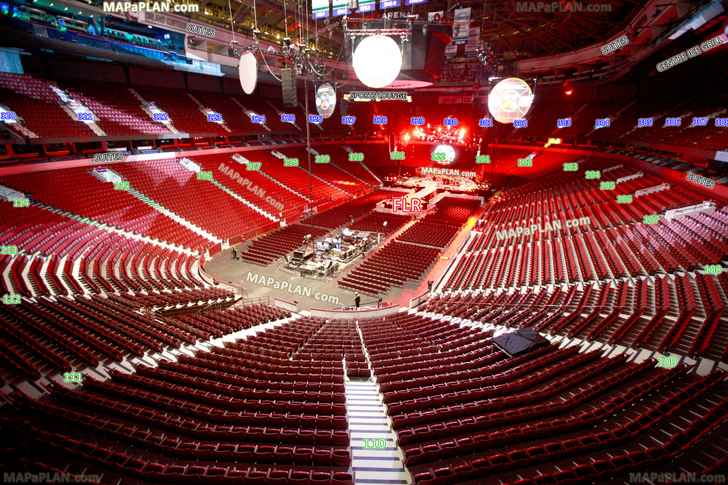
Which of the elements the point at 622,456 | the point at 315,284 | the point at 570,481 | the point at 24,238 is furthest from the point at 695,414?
the point at 24,238

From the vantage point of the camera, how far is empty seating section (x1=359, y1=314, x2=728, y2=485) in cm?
567

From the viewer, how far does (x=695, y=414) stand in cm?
678

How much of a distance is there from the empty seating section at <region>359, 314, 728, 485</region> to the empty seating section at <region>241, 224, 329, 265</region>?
43.8 ft

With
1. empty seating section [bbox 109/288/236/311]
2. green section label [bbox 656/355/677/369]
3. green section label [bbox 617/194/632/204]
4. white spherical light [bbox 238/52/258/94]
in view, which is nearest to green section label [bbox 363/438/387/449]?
green section label [bbox 656/355/677/369]

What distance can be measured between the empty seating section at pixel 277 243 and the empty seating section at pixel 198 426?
12383 millimetres

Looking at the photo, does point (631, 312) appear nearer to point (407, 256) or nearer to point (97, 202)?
point (407, 256)

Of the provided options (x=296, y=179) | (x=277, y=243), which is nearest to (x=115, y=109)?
(x=296, y=179)

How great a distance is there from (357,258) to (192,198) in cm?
1298

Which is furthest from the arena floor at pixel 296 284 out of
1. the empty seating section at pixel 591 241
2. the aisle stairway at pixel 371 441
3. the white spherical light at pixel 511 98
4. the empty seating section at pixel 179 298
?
the white spherical light at pixel 511 98

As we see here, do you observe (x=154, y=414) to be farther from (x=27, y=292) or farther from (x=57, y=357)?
(x=27, y=292)

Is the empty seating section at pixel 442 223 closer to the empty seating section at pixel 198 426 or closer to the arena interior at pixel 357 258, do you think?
the arena interior at pixel 357 258

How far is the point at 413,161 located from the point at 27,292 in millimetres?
39945

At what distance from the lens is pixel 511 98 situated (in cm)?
998

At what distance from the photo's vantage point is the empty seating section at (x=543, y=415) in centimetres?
567
